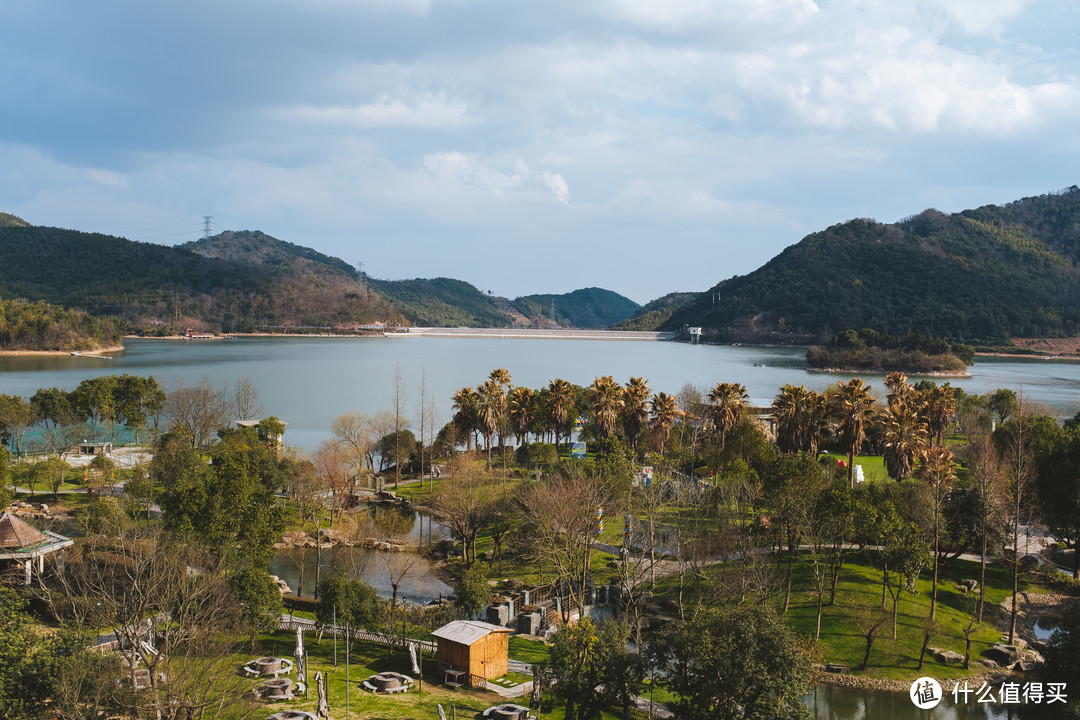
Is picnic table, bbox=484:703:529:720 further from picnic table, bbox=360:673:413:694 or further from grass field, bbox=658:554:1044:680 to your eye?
grass field, bbox=658:554:1044:680

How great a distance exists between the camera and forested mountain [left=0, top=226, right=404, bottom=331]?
490ft

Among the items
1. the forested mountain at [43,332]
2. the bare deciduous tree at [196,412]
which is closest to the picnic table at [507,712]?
the bare deciduous tree at [196,412]

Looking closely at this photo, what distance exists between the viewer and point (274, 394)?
64.4 m

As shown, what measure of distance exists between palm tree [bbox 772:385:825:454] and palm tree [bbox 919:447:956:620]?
4.75 meters

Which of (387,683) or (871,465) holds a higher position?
(871,465)

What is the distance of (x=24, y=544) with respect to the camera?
18.8 m

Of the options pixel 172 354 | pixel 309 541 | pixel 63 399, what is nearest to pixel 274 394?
pixel 63 399

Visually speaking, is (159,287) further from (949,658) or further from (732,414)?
(949,658)

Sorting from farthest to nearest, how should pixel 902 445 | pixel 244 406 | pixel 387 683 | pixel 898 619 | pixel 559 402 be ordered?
1. pixel 244 406
2. pixel 559 402
3. pixel 902 445
4. pixel 898 619
5. pixel 387 683

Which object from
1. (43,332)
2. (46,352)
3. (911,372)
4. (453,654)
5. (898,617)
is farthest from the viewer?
(43,332)

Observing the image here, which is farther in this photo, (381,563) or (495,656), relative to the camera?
(381,563)

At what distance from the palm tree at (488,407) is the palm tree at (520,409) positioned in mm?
1211

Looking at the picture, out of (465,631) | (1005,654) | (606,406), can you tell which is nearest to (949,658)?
(1005,654)

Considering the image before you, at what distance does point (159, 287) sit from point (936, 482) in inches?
6709
